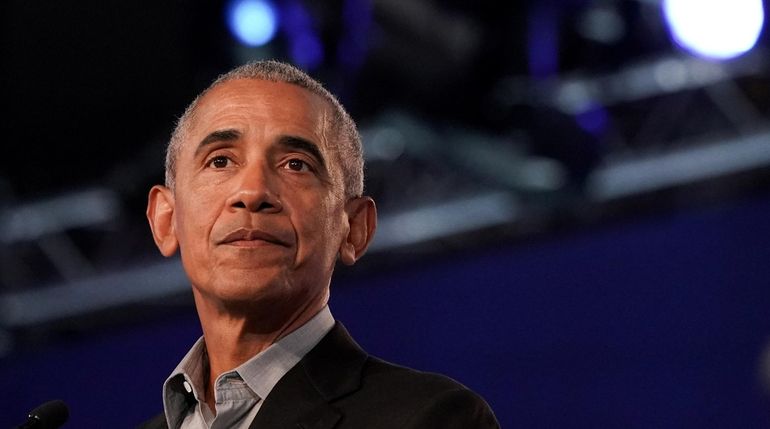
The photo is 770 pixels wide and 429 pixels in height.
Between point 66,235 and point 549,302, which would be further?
point 66,235

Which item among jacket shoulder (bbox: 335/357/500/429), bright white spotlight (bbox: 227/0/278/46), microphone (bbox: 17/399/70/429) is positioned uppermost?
bright white spotlight (bbox: 227/0/278/46)

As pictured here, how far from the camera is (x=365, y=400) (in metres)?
1.86

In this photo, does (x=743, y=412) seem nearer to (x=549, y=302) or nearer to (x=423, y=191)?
(x=549, y=302)

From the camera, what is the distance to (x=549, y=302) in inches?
231

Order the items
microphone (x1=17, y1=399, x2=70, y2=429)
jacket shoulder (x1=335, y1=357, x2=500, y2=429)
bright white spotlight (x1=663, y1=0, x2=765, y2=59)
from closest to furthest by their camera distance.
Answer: jacket shoulder (x1=335, y1=357, x2=500, y2=429)
microphone (x1=17, y1=399, x2=70, y2=429)
bright white spotlight (x1=663, y1=0, x2=765, y2=59)

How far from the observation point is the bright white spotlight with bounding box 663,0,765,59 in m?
4.80

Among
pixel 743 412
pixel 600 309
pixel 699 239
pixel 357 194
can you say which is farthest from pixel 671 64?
pixel 357 194

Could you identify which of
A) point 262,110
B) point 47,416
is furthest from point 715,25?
point 47,416

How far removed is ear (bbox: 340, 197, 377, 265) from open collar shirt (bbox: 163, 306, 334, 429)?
0.14 m

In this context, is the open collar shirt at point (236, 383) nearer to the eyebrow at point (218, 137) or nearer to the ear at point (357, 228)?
the ear at point (357, 228)

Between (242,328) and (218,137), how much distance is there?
1.02 feet

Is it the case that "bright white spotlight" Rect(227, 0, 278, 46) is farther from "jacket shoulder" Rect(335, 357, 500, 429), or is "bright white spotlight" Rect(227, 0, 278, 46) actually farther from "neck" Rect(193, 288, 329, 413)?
"jacket shoulder" Rect(335, 357, 500, 429)

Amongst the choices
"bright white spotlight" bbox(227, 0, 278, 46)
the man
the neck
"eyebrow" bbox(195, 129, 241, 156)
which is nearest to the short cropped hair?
the man

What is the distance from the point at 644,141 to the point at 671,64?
51 centimetres
